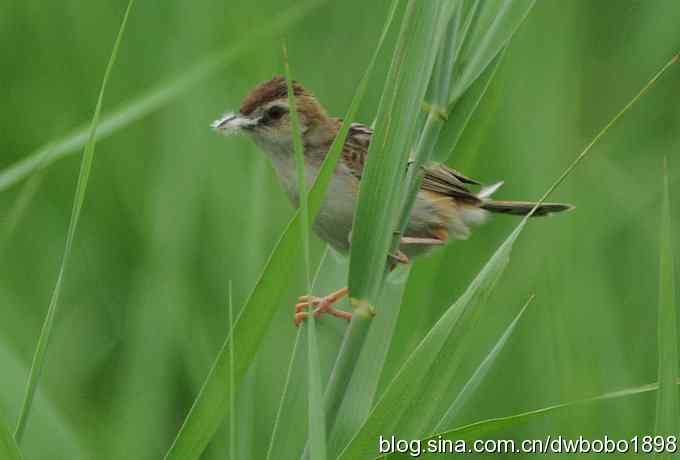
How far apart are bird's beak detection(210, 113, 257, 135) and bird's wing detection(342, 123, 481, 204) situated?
1.15ft

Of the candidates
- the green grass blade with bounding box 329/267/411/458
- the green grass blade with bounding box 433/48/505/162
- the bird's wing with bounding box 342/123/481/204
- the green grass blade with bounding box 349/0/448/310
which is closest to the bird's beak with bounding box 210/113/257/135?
the bird's wing with bounding box 342/123/481/204

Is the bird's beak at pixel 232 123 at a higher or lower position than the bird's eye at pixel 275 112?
lower

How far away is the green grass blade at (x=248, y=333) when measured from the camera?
6.03 feet

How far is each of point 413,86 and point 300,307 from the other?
40.7 inches

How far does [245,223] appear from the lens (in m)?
3.18

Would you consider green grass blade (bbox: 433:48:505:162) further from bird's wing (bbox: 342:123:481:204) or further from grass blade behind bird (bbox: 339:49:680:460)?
bird's wing (bbox: 342:123:481:204)

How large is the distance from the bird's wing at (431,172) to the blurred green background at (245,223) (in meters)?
0.13

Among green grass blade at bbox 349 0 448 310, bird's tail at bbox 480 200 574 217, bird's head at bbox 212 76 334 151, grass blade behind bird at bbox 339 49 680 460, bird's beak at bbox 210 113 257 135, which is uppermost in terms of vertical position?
bird's head at bbox 212 76 334 151

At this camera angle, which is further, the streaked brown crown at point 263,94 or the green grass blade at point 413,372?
the streaked brown crown at point 263,94

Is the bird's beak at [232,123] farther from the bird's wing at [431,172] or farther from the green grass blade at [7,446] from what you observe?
the green grass blade at [7,446]

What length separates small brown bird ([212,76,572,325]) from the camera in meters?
2.97

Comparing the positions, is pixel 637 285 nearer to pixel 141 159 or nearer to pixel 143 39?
pixel 141 159

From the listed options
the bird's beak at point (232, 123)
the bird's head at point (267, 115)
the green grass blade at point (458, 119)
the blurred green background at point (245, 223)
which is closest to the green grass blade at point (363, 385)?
the blurred green background at point (245, 223)

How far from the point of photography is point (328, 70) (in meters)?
4.15
